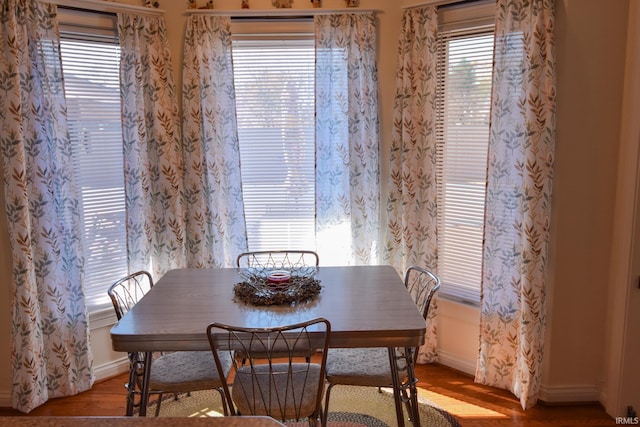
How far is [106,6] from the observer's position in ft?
10.1

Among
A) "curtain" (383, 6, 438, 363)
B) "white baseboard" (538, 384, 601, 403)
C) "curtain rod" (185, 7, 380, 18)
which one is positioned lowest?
"white baseboard" (538, 384, 601, 403)

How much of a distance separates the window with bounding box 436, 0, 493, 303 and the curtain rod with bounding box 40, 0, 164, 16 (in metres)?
1.91

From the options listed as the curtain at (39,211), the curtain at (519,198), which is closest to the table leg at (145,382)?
the curtain at (39,211)

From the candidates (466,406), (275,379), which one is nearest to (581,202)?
(466,406)

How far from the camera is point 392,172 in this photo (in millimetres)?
3426

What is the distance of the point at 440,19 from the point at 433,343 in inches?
86.1

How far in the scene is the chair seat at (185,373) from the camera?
91.4 inches

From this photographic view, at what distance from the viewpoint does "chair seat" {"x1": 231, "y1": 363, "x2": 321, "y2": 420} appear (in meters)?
2.13

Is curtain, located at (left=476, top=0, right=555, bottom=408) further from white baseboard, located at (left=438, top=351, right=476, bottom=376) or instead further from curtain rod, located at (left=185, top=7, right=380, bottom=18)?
curtain rod, located at (left=185, top=7, right=380, bottom=18)

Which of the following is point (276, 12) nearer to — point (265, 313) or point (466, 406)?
point (265, 313)

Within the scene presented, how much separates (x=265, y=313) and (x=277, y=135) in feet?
5.35

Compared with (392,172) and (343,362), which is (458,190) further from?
(343,362)

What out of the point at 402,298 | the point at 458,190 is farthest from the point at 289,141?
the point at 402,298

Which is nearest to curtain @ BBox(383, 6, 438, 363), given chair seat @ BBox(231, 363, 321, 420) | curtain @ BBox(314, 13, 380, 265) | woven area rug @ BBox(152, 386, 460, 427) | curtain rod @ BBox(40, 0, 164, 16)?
curtain @ BBox(314, 13, 380, 265)
